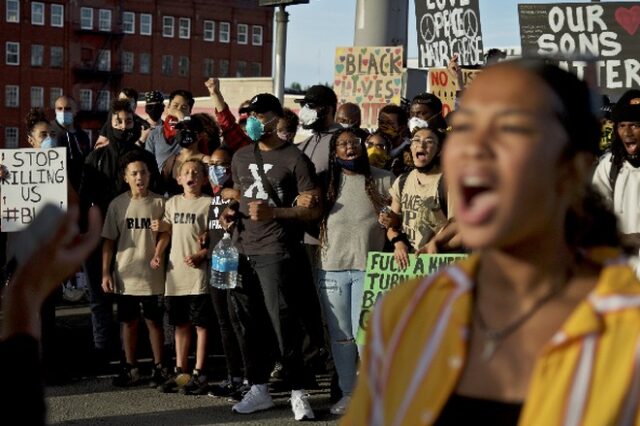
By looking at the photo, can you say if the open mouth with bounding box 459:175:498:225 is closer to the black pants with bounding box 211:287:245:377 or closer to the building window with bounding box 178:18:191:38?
the black pants with bounding box 211:287:245:377

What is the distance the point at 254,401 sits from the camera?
7.59 metres

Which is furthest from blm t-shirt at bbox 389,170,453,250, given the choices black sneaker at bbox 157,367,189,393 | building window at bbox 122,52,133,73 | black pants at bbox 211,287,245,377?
building window at bbox 122,52,133,73

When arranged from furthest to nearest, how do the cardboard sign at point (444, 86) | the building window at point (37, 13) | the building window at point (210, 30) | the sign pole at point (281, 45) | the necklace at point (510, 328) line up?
the building window at point (210, 30) < the building window at point (37, 13) < the cardboard sign at point (444, 86) < the sign pole at point (281, 45) < the necklace at point (510, 328)

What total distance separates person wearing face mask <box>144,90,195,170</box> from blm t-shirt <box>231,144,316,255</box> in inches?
100

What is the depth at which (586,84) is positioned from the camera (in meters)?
2.09

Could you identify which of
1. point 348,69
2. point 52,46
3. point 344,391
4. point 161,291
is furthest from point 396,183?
point 52,46

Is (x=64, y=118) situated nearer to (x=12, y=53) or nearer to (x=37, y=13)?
(x=12, y=53)

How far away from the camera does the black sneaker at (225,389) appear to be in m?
8.09

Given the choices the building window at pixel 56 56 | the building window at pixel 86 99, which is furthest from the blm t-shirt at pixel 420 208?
the building window at pixel 56 56

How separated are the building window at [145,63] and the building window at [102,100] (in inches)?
217

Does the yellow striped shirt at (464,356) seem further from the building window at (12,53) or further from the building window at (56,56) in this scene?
the building window at (56,56)

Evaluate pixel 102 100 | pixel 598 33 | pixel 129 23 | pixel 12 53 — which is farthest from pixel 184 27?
pixel 598 33

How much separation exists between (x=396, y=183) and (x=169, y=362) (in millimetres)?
2687

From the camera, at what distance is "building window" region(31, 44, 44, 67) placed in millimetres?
83000
